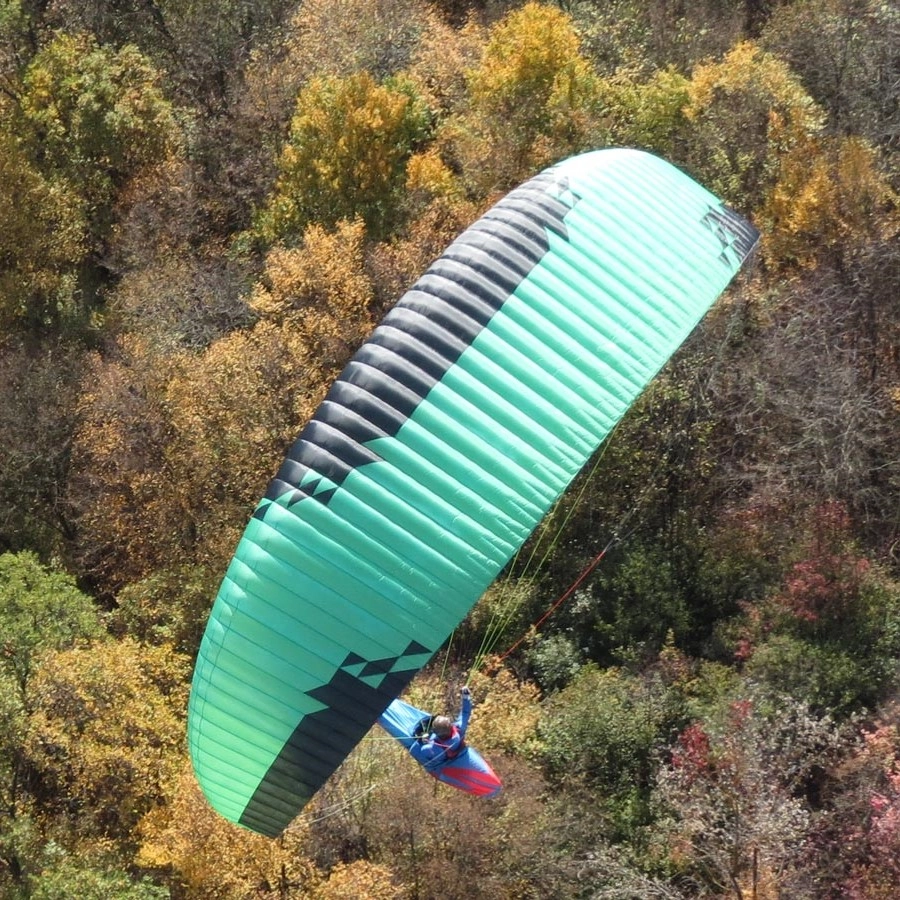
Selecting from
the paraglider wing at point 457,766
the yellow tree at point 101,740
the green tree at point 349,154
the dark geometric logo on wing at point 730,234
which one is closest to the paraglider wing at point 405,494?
the paraglider wing at point 457,766

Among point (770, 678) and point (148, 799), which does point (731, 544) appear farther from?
point (148, 799)

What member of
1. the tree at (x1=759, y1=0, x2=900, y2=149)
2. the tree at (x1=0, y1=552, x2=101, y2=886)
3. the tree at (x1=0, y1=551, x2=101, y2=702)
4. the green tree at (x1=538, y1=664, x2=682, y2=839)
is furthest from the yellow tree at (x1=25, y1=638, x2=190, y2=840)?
the tree at (x1=759, y1=0, x2=900, y2=149)

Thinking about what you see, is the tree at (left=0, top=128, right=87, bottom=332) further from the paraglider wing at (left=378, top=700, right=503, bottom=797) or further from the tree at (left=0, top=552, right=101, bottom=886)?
the paraglider wing at (left=378, top=700, right=503, bottom=797)

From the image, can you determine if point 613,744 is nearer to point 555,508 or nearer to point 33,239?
point 555,508

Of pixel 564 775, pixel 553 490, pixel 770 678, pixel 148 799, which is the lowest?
pixel 148 799

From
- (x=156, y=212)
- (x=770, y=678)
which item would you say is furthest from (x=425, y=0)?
(x=770, y=678)

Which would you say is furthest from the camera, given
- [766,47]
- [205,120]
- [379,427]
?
[205,120]
